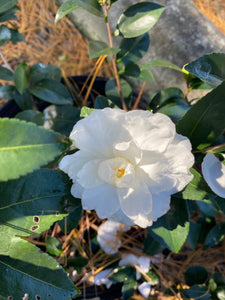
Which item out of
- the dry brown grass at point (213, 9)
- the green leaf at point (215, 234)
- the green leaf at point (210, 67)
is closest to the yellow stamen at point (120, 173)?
the green leaf at point (210, 67)

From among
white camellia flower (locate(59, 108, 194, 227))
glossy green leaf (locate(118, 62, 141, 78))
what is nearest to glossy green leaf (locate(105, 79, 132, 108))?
glossy green leaf (locate(118, 62, 141, 78))

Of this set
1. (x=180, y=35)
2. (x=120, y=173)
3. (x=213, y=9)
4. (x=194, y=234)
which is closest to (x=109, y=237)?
(x=194, y=234)

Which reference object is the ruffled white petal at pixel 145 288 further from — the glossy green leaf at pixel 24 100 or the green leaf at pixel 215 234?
the glossy green leaf at pixel 24 100

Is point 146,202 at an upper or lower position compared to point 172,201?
upper

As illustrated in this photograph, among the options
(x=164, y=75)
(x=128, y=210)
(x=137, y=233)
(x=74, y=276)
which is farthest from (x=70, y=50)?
(x=128, y=210)

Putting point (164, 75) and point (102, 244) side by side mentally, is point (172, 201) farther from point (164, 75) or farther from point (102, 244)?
point (164, 75)

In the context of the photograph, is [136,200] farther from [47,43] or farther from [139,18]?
[47,43]
